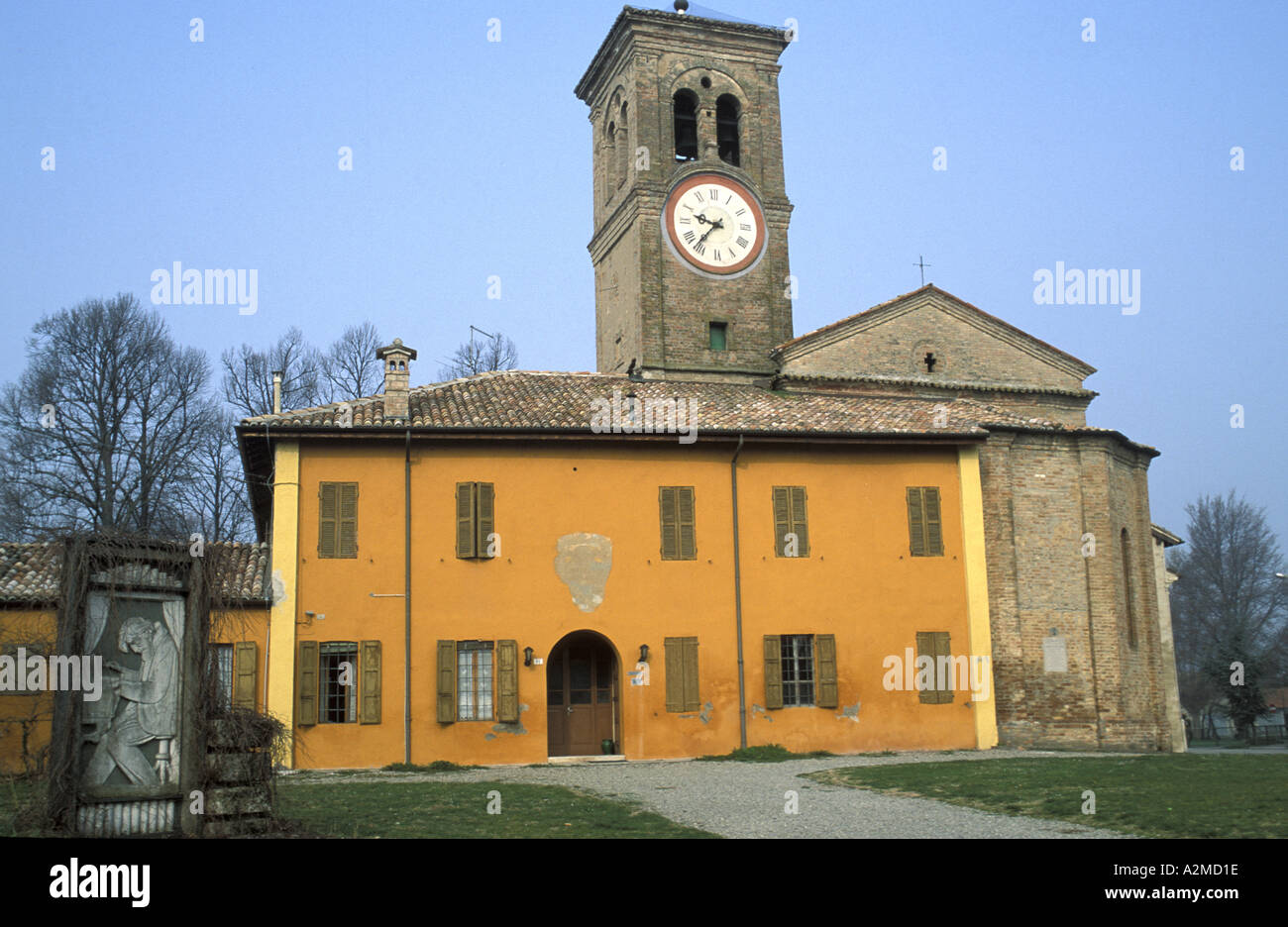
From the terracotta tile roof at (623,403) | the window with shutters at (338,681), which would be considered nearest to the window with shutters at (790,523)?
the terracotta tile roof at (623,403)

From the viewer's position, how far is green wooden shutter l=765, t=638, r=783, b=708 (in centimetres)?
2195

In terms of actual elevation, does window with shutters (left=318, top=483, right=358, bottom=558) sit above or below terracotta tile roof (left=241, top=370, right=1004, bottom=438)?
below

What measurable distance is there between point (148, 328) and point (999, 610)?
24112 millimetres

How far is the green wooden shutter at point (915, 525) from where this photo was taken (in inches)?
915

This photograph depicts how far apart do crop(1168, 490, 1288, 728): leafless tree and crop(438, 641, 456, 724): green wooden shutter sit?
138ft

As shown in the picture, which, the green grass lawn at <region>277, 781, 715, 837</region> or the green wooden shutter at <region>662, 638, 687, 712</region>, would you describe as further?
the green wooden shutter at <region>662, 638, 687, 712</region>

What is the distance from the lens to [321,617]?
20.7 meters

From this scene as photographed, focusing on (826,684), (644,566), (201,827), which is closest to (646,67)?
(644,566)

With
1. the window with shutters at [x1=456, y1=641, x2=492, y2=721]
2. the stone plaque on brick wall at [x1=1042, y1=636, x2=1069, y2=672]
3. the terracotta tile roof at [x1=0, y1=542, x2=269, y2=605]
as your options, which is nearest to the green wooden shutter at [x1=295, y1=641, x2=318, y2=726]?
the terracotta tile roof at [x1=0, y1=542, x2=269, y2=605]

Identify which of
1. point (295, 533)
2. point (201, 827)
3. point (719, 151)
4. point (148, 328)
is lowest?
point (201, 827)

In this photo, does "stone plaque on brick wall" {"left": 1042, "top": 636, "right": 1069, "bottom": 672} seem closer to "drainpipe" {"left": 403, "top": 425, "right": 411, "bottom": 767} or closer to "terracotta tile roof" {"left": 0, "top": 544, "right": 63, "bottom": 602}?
"drainpipe" {"left": 403, "top": 425, "right": 411, "bottom": 767}

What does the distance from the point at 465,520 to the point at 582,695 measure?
393 centimetres

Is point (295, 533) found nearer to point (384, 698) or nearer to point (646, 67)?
point (384, 698)

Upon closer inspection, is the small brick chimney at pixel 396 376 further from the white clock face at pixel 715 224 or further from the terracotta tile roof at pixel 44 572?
the white clock face at pixel 715 224
